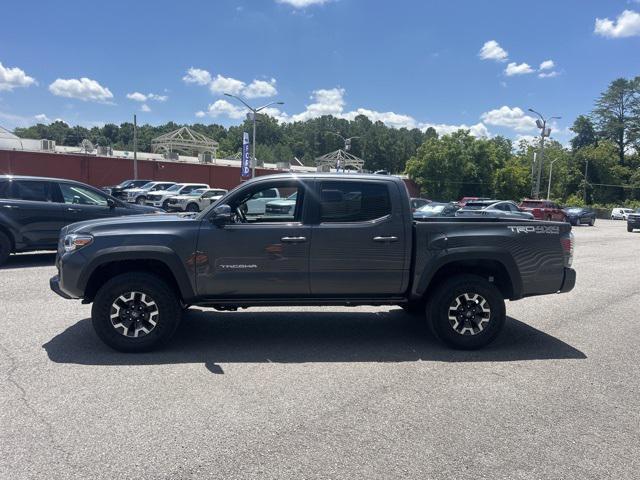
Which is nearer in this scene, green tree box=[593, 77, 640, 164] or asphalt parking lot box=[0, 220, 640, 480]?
asphalt parking lot box=[0, 220, 640, 480]

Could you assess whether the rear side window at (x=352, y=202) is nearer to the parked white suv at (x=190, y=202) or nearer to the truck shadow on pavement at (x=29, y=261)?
the truck shadow on pavement at (x=29, y=261)

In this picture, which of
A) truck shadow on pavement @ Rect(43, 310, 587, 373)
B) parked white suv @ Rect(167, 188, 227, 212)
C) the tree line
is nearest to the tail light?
truck shadow on pavement @ Rect(43, 310, 587, 373)

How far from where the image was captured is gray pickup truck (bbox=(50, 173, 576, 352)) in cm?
516

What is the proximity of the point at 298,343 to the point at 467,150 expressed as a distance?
5316cm

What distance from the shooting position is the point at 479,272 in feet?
19.0

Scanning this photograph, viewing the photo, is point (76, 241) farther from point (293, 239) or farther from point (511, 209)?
point (511, 209)

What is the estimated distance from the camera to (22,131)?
379ft

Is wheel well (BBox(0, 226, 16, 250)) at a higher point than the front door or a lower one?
lower

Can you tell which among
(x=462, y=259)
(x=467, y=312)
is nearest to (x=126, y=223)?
(x=462, y=259)

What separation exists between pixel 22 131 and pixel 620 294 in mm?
132911

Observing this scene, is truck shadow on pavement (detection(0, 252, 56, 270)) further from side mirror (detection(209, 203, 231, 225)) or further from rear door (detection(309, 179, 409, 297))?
rear door (detection(309, 179, 409, 297))

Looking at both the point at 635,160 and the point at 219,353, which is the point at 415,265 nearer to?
the point at 219,353

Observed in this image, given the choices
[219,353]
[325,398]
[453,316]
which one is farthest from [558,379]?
[219,353]

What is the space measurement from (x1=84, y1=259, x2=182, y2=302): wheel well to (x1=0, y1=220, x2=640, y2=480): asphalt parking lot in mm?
650
